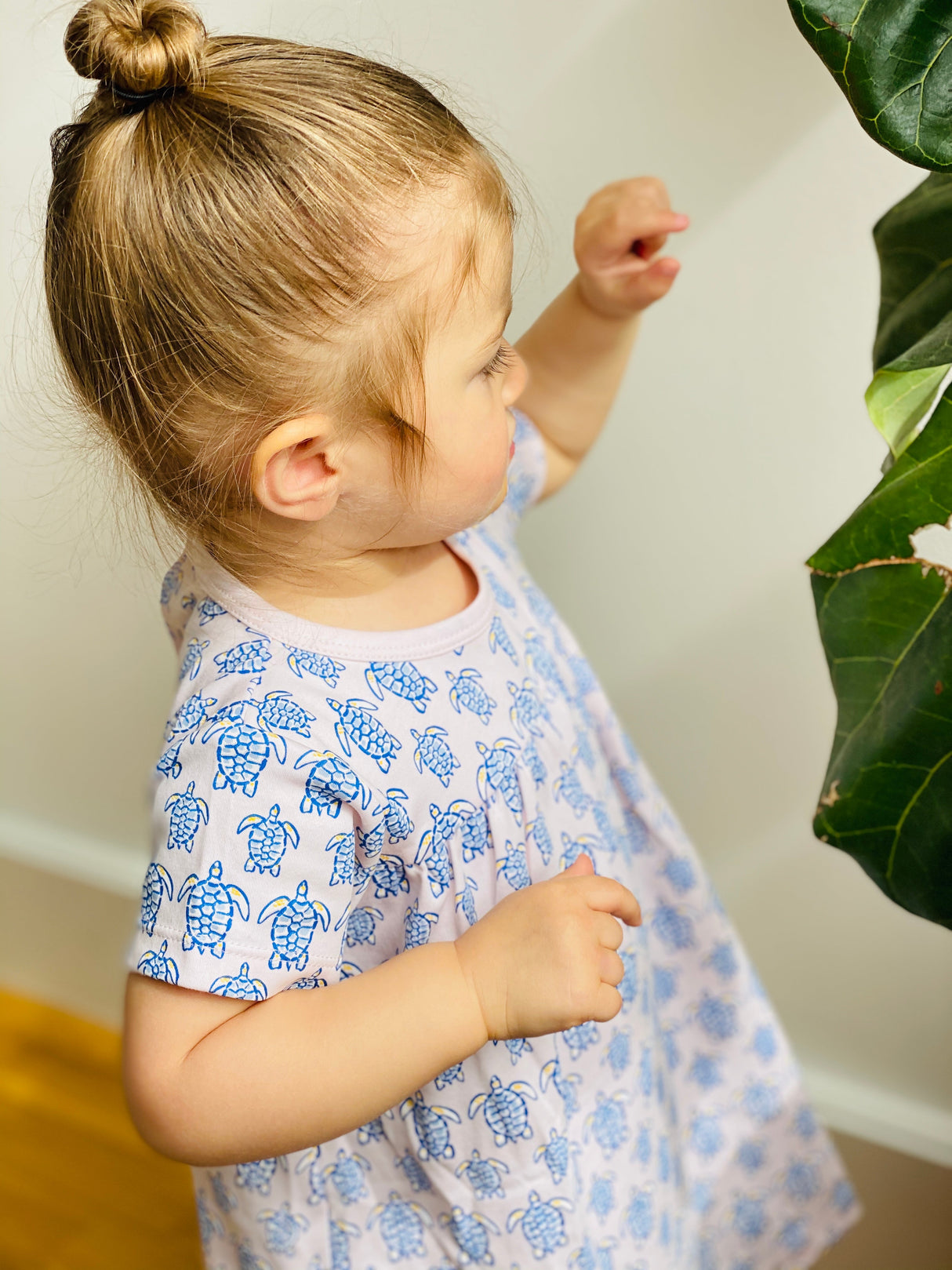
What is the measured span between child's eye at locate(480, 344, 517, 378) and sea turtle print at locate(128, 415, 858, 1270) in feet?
0.51

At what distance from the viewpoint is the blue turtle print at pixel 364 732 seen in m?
0.61

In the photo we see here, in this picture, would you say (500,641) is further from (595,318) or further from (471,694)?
(595,318)

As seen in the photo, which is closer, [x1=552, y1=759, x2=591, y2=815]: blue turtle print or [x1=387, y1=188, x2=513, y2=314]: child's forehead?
[x1=387, y1=188, x2=513, y2=314]: child's forehead

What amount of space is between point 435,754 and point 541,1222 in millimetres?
316

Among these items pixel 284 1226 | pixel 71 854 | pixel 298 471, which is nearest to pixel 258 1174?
pixel 284 1226

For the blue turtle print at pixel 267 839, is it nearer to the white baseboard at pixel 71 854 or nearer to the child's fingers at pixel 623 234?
the child's fingers at pixel 623 234

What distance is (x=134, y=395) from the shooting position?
58 cm

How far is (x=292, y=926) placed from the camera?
574mm

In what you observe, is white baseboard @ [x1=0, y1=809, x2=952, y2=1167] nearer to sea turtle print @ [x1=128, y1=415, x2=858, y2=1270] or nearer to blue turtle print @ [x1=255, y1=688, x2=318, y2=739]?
sea turtle print @ [x1=128, y1=415, x2=858, y2=1270]

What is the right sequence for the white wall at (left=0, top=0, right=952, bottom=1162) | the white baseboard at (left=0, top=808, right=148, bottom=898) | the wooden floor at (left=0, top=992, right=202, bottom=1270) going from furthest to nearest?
1. the white baseboard at (left=0, top=808, right=148, bottom=898)
2. the wooden floor at (left=0, top=992, right=202, bottom=1270)
3. the white wall at (left=0, top=0, right=952, bottom=1162)

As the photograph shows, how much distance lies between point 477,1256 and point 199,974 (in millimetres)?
311

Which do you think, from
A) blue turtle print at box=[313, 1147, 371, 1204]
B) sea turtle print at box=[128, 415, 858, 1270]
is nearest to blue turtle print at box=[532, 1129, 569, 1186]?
sea turtle print at box=[128, 415, 858, 1270]

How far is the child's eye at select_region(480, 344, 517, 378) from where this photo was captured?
60cm

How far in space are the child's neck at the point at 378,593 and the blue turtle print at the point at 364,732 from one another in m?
0.05
